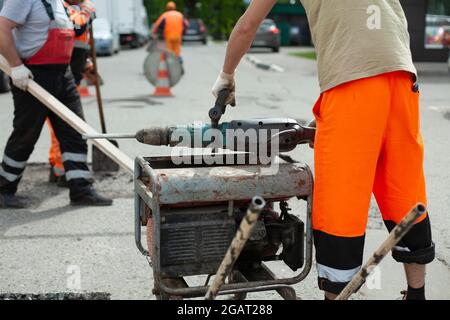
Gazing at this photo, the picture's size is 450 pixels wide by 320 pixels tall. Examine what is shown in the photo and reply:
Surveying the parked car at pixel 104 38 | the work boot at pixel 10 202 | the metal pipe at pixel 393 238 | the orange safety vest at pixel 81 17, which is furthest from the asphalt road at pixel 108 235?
the parked car at pixel 104 38

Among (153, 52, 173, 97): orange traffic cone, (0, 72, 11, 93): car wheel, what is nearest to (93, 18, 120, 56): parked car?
(0, 72, 11, 93): car wheel

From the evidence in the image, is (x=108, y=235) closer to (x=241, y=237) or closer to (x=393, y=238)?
(x=241, y=237)

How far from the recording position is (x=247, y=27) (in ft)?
9.29

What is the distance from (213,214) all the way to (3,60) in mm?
2953

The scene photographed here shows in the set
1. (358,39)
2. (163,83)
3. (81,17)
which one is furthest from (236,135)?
(163,83)

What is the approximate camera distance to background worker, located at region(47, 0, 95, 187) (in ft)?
19.8

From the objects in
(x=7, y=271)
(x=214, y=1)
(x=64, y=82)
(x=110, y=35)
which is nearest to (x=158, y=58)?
(x=64, y=82)

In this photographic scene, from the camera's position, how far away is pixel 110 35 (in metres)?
27.9

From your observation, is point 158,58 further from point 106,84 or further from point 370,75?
point 370,75

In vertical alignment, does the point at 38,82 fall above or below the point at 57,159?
above

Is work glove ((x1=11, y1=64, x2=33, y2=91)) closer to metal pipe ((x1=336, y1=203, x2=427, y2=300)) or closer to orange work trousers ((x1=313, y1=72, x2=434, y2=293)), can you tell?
orange work trousers ((x1=313, y1=72, x2=434, y2=293))

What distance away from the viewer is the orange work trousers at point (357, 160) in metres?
2.74

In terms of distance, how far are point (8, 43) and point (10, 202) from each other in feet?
4.06

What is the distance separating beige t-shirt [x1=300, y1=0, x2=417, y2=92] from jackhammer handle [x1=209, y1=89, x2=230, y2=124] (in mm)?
415
